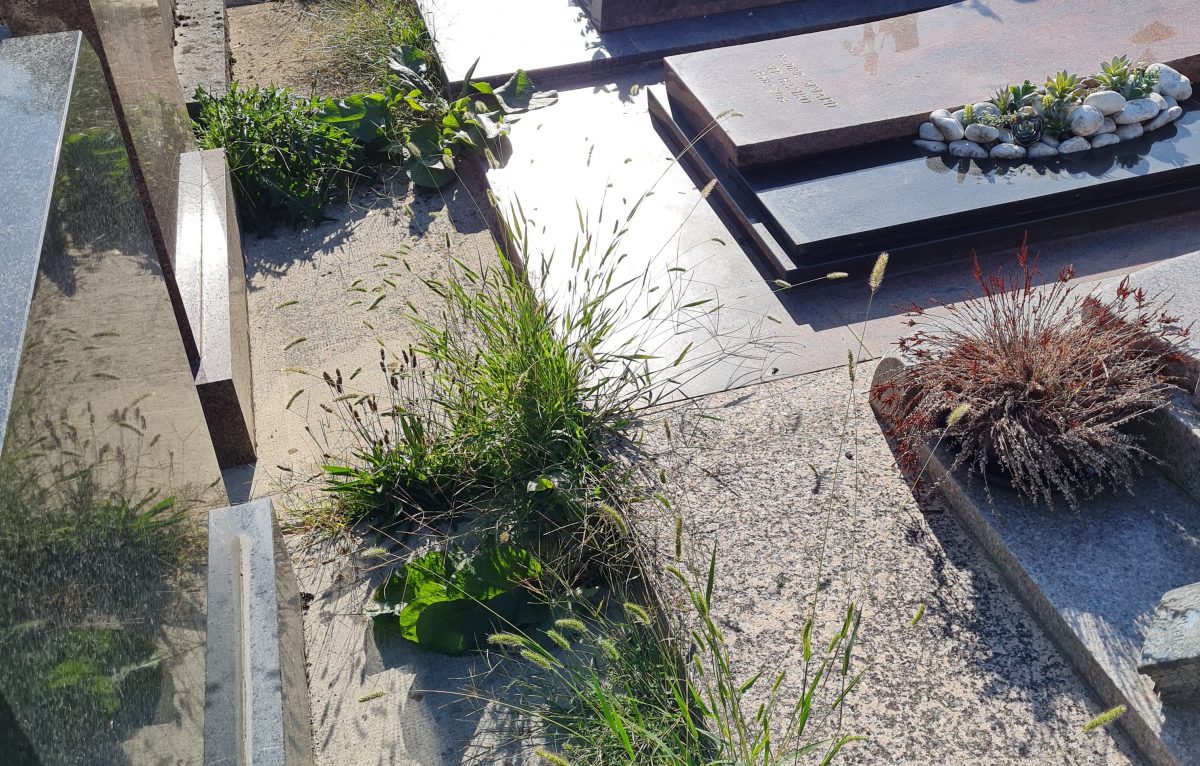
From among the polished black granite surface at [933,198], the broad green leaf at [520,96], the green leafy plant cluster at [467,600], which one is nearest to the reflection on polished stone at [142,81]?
the green leafy plant cluster at [467,600]

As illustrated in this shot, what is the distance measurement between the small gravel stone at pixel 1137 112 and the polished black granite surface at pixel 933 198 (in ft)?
0.34

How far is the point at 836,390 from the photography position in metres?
3.60

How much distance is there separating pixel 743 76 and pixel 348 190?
219cm

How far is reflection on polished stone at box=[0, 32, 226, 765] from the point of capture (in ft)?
4.57

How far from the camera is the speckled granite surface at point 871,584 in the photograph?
2502 millimetres

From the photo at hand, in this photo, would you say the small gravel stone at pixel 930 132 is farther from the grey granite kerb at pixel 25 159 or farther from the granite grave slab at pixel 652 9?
the grey granite kerb at pixel 25 159

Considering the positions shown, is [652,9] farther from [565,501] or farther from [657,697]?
[657,697]

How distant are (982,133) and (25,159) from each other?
4.01m

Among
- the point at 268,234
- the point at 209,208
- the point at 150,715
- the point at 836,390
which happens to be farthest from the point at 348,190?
the point at 150,715

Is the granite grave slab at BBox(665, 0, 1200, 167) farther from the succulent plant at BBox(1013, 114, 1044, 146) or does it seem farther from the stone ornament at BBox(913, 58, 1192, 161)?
the succulent plant at BBox(1013, 114, 1044, 146)

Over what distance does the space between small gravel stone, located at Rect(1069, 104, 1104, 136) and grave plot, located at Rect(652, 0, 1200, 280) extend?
11 centimetres

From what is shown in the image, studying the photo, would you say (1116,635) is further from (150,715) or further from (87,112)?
(87,112)

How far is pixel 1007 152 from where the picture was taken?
4.54m

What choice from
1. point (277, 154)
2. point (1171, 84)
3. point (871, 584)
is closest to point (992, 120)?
point (1171, 84)
